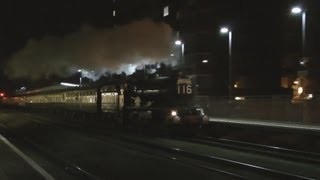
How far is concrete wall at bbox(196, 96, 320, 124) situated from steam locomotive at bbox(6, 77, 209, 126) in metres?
3.38

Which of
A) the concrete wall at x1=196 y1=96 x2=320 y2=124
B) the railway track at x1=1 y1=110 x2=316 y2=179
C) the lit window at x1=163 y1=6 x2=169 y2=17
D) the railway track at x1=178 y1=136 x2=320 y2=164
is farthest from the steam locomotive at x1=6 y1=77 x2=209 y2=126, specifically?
the lit window at x1=163 y1=6 x2=169 y2=17

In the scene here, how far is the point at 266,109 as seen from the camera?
38.7m

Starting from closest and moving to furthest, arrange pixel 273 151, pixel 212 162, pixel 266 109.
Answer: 1. pixel 212 162
2. pixel 273 151
3. pixel 266 109

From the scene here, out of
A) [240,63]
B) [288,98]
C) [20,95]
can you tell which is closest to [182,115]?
[288,98]

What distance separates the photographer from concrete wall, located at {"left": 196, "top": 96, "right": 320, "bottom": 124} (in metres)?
33.2

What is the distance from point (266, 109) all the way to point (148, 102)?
31.0ft

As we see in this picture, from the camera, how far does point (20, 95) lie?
92.6 metres

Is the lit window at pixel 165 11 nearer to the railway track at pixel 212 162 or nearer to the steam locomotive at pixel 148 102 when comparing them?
the steam locomotive at pixel 148 102

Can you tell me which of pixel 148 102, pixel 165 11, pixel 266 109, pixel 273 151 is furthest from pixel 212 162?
pixel 165 11

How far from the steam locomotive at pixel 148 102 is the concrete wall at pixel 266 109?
338 cm

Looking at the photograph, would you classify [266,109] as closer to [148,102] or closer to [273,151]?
Result: [148,102]

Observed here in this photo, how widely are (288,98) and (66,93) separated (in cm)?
2428

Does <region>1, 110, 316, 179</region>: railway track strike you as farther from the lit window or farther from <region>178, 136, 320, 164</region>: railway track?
the lit window

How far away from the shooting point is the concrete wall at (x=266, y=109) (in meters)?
33.2
